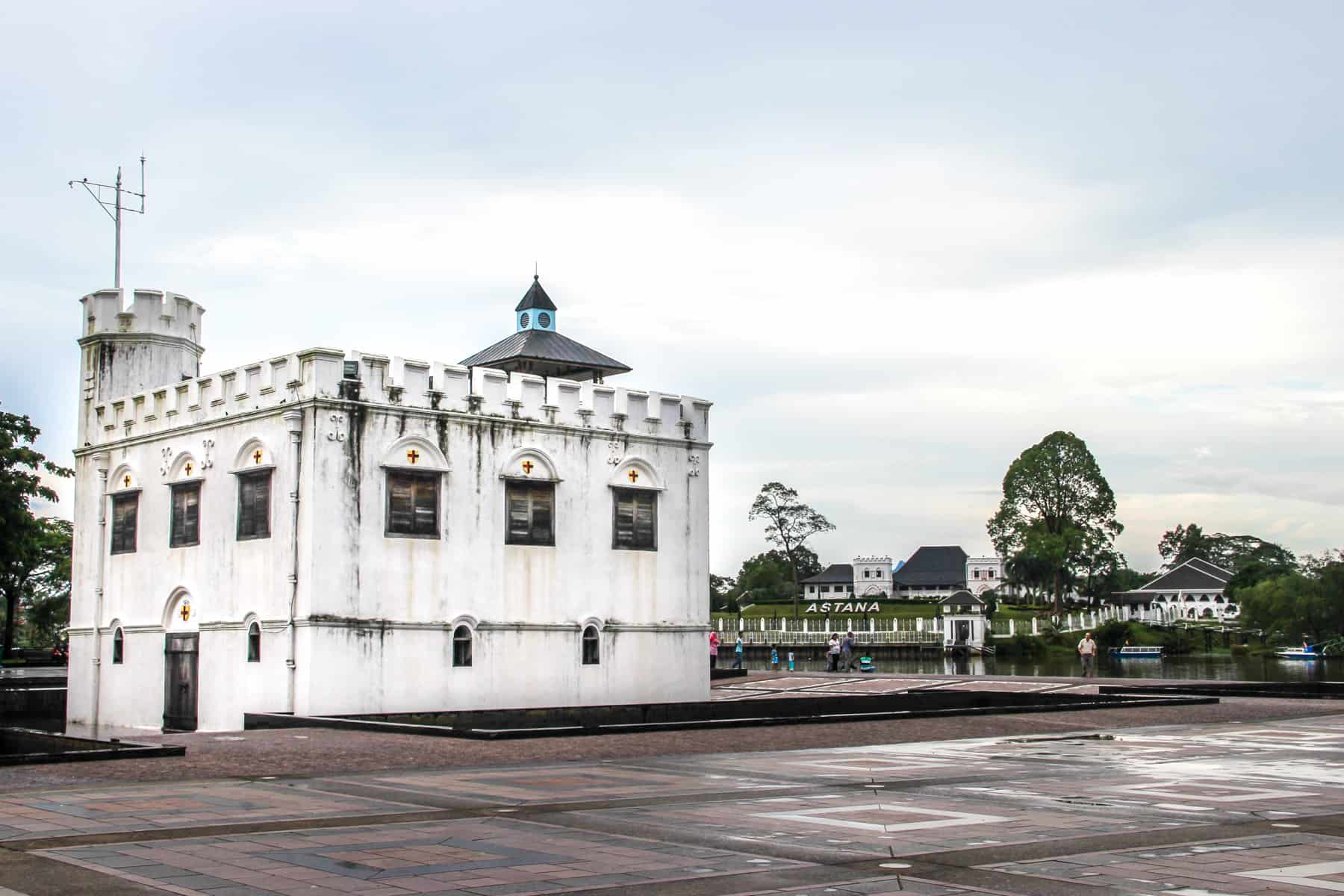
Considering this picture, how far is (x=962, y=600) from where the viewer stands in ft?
453

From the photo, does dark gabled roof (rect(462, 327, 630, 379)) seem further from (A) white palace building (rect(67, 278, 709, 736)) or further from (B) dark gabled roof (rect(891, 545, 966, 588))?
(B) dark gabled roof (rect(891, 545, 966, 588))

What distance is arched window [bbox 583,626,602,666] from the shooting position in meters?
34.1

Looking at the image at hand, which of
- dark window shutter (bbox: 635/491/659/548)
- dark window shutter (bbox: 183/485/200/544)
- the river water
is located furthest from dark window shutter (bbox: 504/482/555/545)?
the river water

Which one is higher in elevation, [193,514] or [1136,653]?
[193,514]

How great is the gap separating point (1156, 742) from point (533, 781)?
10412mm

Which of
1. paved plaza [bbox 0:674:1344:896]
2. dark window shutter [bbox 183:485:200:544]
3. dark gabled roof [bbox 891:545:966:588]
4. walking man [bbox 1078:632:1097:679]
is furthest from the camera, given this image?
dark gabled roof [bbox 891:545:966:588]

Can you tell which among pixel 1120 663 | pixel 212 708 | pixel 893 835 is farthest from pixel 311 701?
pixel 1120 663

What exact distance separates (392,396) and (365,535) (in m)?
3.25

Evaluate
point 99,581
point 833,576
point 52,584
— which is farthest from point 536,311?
point 833,576

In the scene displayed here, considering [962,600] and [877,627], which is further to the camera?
[962,600]

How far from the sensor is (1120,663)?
86.9 metres

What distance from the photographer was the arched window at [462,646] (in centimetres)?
3183

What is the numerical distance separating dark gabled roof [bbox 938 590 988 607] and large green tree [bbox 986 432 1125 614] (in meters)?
19.5

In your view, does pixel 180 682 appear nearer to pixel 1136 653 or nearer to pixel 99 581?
pixel 99 581
